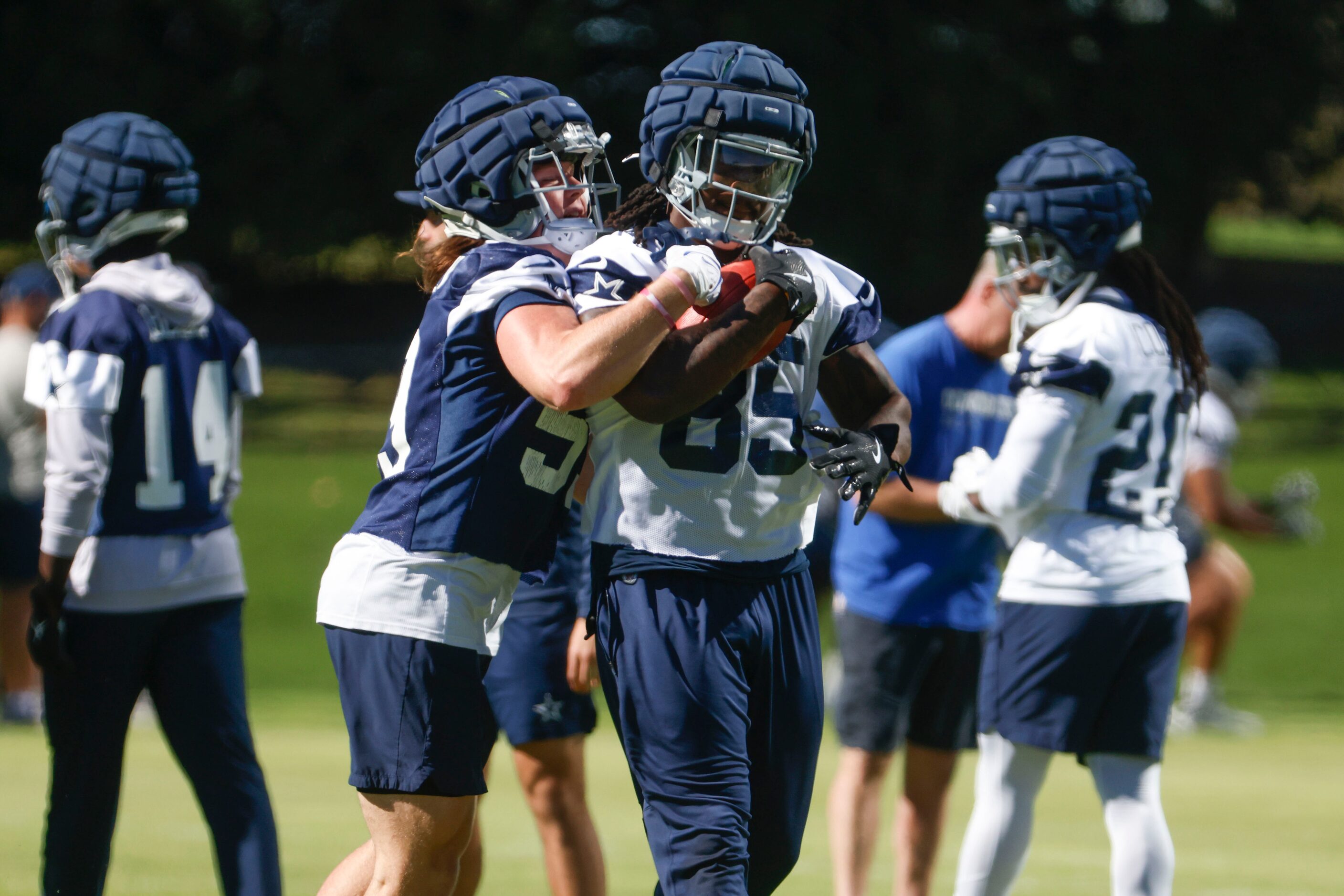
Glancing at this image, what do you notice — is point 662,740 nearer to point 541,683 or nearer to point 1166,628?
point 541,683

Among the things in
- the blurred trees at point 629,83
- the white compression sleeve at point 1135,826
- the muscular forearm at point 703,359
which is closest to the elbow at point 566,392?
the muscular forearm at point 703,359

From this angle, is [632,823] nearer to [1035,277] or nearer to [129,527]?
[129,527]

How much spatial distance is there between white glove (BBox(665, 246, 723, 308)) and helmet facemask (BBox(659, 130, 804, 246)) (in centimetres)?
13

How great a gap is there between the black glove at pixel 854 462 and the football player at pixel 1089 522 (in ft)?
2.89

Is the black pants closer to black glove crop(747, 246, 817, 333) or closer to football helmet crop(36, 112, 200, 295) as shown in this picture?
football helmet crop(36, 112, 200, 295)

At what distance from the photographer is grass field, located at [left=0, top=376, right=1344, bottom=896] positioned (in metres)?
5.52

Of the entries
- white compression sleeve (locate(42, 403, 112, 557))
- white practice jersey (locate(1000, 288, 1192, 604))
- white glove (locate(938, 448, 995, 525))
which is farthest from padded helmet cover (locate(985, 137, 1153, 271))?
white compression sleeve (locate(42, 403, 112, 557))

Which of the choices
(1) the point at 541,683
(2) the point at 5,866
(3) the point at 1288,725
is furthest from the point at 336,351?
(1) the point at 541,683

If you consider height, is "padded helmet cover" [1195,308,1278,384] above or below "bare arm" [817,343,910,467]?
below

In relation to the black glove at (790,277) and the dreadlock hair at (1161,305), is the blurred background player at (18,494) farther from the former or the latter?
the black glove at (790,277)

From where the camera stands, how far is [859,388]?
10.9ft

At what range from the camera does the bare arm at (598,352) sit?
281 cm

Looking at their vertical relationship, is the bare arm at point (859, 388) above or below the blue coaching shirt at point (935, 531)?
above

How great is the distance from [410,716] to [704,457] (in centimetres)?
77
